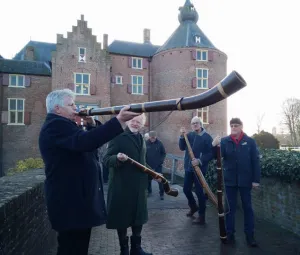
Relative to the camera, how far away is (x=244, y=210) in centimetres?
456

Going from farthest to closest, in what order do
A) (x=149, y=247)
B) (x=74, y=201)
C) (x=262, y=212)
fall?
(x=262, y=212), (x=149, y=247), (x=74, y=201)

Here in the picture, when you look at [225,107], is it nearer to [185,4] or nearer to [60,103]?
[185,4]

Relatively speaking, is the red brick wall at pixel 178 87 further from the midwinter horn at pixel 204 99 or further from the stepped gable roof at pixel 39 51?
the midwinter horn at pixel 204 99

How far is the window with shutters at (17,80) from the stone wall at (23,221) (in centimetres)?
2194

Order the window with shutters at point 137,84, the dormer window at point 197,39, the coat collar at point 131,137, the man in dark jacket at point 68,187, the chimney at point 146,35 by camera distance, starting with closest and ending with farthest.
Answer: the man in dark jacket at point 68,187, the coat collar at point 131,137, the dormer window at point 197,39, the window with shutters at point 137,84, the chimney at point 146,35

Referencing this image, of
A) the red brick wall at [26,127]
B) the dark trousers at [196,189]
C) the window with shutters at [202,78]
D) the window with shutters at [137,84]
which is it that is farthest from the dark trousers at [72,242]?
the window with shutters at [137,84]

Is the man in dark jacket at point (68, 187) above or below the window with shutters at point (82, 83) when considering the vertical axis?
below

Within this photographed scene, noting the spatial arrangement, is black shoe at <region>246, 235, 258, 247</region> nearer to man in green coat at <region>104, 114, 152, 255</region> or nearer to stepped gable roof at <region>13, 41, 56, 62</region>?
man in green coat at <region>104, 114, 152, 255</region>

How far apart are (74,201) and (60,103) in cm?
90

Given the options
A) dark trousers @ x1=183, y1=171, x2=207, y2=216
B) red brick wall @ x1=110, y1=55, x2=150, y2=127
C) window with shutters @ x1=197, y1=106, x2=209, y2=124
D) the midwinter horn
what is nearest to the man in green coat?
the midwinter horn

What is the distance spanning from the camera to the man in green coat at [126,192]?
358 centimetres

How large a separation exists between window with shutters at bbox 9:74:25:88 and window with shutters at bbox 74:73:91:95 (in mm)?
4604

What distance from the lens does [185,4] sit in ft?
89.9

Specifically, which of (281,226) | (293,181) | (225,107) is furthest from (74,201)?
(225,107)
